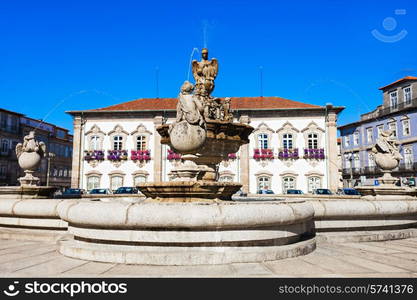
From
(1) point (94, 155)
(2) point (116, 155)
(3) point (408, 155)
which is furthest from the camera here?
(3) point (408, 155)

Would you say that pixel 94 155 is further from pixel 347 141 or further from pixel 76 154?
pixel 347 141

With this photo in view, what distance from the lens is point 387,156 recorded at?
33.3 ft

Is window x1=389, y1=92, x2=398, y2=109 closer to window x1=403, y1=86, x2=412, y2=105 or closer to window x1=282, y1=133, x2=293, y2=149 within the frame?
window x1=403, y1=86, x2=412, y2=105

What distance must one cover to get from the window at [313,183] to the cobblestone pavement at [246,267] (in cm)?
2760

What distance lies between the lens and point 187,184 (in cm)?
497

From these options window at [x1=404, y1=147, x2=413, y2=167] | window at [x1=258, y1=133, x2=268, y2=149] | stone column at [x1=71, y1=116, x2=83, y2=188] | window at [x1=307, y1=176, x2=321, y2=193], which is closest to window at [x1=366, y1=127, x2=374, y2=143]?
window at [x1=404, y1=147, x2=413, y2=167]

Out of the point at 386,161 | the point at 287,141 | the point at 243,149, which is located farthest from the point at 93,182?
the point at 386,161

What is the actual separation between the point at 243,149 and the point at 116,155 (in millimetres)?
13613

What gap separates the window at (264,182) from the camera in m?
31.8

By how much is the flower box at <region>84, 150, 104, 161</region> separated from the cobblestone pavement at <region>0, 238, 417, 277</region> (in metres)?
29.9

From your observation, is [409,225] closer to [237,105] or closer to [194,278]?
[194,278]

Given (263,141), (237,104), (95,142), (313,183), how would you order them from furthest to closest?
(237,104)
(95,142)
(263,141)
(313,183)

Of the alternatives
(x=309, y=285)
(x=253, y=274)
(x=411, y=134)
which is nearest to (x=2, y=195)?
(x=253, y=274)

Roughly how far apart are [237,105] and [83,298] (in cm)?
3250
